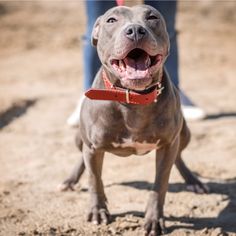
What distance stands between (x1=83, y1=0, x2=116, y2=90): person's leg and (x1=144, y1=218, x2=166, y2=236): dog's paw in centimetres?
205

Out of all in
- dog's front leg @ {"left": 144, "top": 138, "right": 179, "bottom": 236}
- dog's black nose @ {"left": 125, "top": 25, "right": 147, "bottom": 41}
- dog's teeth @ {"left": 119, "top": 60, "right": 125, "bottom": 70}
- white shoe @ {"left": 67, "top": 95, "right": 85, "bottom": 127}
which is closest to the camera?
dog's black nose @ {"left": 125, "top": 25, "right": 147, "bottom": 41}

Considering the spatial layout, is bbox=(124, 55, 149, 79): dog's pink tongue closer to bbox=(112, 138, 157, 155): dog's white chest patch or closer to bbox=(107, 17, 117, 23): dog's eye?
bbox=(107, 17, 117, 23): dog's eye

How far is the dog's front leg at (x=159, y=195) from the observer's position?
334cm

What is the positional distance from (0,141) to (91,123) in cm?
191

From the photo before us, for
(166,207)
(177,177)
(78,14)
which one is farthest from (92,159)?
(78,14)

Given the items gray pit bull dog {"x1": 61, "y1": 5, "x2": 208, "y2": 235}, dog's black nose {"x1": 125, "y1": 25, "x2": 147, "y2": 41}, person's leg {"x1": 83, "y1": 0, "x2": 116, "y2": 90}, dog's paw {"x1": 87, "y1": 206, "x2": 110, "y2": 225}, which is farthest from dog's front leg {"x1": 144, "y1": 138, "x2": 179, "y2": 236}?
person's leg {"x1": 83, "y1": 0, "x2": 116, "y2": 90}

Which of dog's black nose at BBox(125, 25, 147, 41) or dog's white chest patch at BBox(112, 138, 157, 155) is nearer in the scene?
dog's black nose at BBox(125, 25, 147, 41)

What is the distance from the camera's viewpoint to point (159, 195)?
337 cm

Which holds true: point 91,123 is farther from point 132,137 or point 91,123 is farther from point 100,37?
point 100,37

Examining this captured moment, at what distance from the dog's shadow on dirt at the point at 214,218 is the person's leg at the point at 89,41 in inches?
54.8

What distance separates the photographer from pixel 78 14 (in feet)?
33.3

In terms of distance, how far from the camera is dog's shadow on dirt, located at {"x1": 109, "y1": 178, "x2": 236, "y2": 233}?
346 cm

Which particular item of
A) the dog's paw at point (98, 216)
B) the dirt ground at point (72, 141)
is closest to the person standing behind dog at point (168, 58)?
the dirt ground at point (72, 141)

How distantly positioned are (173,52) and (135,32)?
231 centimetres
